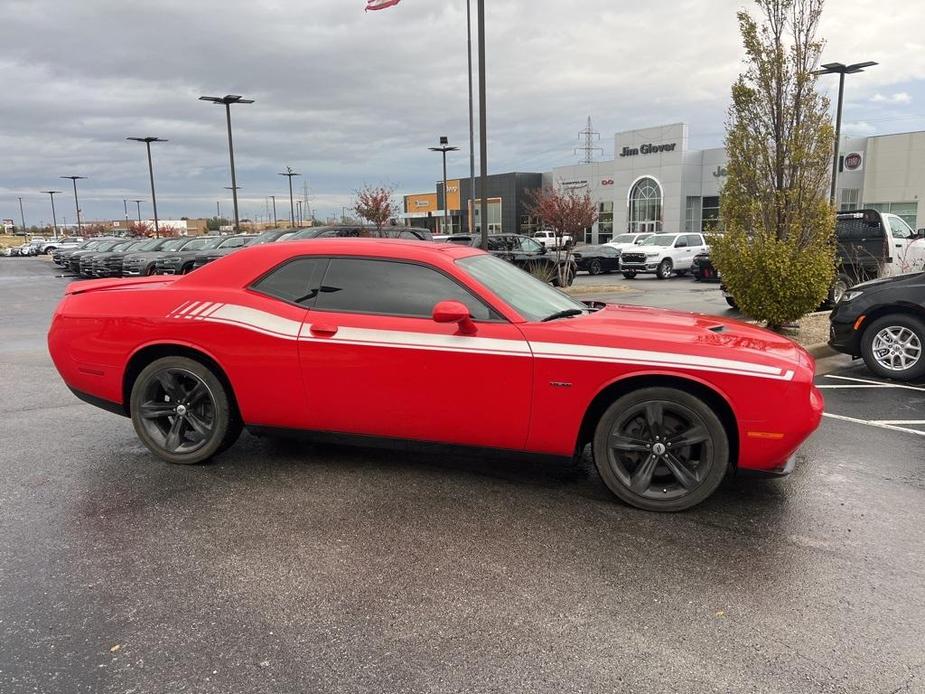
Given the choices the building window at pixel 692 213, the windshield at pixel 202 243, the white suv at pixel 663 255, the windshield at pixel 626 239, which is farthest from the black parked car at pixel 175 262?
the building window at pixel 692 213

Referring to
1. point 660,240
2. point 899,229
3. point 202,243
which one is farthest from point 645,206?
point 899,229

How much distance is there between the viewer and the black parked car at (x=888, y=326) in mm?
7305

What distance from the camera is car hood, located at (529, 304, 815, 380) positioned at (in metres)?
3.71

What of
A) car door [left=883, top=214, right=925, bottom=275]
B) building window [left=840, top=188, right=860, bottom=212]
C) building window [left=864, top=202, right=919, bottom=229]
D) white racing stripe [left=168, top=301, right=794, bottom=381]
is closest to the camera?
white racing stripe [left=168, top=301, right=794, bottom=381]

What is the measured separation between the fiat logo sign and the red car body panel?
4604 cm

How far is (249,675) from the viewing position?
8.21 ft

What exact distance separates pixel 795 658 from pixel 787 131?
838 centimetres

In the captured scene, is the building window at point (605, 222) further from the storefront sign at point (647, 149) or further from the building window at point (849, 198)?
the building window at point (849, 198)

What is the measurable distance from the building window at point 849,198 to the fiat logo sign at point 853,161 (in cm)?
143

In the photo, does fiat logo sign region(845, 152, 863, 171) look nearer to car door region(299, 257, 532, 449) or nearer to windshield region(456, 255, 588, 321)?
windshield region(456, 255, 588, 321)

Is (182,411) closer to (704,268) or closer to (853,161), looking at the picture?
(704,268)

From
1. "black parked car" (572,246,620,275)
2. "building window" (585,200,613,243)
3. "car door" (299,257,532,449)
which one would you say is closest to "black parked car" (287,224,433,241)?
"black parked car" (572,246,620,275)

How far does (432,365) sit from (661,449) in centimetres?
142

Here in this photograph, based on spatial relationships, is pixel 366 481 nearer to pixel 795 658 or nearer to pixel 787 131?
pixel 795 658
